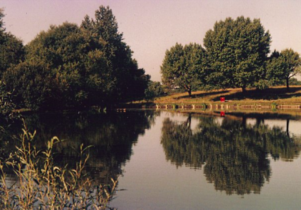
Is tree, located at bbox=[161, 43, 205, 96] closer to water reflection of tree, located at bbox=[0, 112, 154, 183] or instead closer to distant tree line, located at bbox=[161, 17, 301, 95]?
distant tree line, located at bbox=[161, 17, 301, 95]

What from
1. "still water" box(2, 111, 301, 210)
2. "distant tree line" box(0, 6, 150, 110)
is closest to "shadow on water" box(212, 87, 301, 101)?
"distant tree line" box(0, 6, 150, 110)

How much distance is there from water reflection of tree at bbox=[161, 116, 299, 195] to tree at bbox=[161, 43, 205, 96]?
63.3m

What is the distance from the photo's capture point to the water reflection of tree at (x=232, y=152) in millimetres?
18247

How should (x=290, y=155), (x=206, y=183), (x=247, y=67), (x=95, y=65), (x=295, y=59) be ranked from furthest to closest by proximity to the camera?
(x=295, y=59)
(x=247, y=67)
(x=95, y=65)
(x=290, y=155)
(x=206, y=183)

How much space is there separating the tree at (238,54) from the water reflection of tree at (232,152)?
56521mm

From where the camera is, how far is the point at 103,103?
340 feet

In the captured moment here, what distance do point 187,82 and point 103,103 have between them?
30.6 meters

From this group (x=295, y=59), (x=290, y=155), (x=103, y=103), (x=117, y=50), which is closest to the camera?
(x=290, y=155)

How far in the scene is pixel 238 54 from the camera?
96750 mm

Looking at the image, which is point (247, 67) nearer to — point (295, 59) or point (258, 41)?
point (258, 41)

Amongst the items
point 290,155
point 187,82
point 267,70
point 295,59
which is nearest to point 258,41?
point 267,70

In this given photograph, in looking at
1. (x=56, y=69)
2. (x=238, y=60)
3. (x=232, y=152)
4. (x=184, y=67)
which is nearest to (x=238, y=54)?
(x=238, y=60)

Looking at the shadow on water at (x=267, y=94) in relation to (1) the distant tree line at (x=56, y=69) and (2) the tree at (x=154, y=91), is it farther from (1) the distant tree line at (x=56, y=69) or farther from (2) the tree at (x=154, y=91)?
(1) the distant tree line at (x=56, y=69)

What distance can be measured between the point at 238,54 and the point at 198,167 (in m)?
81.3
